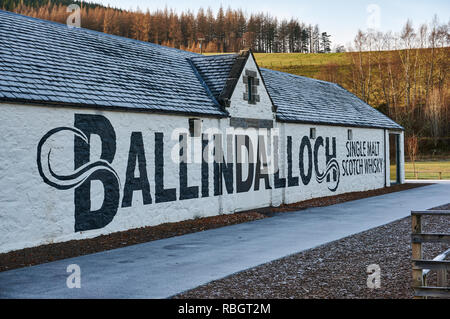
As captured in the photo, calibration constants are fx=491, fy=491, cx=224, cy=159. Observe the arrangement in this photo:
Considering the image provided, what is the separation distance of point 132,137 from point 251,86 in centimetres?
640

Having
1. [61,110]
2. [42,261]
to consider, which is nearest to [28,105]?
[61,110]

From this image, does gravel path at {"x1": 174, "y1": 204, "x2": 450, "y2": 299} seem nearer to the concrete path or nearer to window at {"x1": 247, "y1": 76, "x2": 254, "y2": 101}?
the concrete path

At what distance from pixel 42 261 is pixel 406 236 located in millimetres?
7946

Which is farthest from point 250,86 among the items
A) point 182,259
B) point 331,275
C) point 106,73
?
point 331,275

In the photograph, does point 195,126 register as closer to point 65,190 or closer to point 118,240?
point 118,240

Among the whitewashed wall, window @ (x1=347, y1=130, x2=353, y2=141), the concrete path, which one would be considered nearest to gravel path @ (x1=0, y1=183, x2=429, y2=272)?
the whitewashed wall

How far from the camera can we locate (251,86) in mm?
18125

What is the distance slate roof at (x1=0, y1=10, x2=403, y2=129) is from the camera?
1153 centimetres

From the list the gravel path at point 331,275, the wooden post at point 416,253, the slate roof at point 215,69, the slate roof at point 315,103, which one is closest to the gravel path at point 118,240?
the gravel path at point 331,275

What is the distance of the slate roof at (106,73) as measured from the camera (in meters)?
11.5

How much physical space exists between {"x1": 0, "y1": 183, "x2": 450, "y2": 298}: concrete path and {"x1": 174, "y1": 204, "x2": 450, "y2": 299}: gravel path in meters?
0.41

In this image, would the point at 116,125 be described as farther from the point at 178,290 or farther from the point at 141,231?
the point at 178,290

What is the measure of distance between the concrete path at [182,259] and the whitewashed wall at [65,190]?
1639 millimetres

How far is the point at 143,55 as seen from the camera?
17.0 metres
